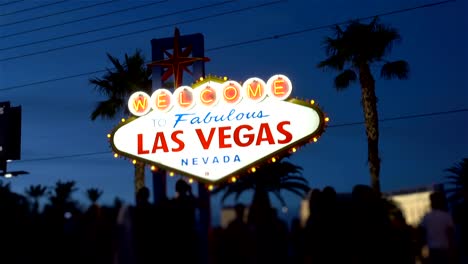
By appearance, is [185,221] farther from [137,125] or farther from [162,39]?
[162,39]

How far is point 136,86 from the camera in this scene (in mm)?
23953

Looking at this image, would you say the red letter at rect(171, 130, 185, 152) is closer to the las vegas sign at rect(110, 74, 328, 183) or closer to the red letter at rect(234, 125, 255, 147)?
the las vegas sign at rect(110, 74, 328, 183)

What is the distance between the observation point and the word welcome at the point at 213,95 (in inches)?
686

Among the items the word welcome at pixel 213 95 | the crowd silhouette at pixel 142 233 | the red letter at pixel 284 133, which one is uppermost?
the word welcome at pixel 213 95

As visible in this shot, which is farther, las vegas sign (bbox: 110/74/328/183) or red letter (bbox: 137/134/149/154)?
red letter (bbox: 137/134/149/154)

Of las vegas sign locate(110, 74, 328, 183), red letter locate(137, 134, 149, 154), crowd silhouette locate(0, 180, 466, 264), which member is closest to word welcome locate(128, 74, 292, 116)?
las vegas sign locate(110, 74, 328, 183)

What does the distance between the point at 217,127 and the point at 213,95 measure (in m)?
0.98

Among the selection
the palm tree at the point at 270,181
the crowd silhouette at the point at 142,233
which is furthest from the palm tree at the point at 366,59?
the crowd silhouette at the point at 142,233

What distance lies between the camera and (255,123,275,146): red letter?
672 inches

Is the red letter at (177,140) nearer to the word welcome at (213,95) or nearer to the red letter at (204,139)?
the red letter at (204,139)

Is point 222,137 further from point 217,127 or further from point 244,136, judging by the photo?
point 244,136

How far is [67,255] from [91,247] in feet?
1.16

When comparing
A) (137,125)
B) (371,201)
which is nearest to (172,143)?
(137,125)

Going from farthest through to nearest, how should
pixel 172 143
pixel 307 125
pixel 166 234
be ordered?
pixel 172 143 → pixel 307 125 → pixel 166 234
